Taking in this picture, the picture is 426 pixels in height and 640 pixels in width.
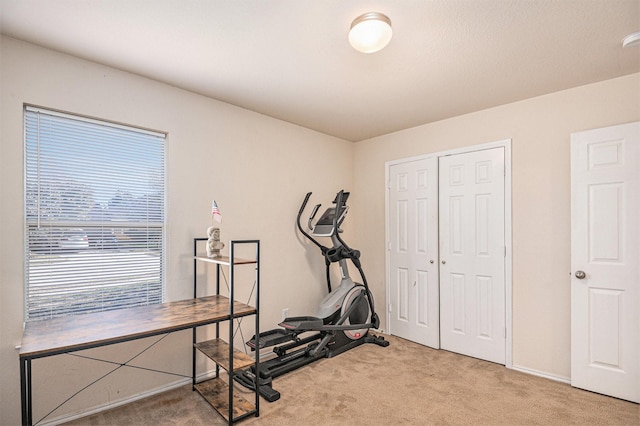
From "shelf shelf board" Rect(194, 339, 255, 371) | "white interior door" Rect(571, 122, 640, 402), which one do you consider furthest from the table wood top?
"white interior door" Rect(571, 122, 640, 402)

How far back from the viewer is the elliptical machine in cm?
305

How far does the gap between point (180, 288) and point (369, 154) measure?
9.24 ft

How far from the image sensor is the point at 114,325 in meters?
1.98

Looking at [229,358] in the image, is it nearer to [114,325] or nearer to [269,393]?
[269,393]

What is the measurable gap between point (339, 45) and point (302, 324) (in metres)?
2.41

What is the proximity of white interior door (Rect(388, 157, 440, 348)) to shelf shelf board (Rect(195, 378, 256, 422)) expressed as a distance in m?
2.16

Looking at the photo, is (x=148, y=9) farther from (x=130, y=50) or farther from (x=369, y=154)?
(x=369, y=154)

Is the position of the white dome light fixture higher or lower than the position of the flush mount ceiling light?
lower

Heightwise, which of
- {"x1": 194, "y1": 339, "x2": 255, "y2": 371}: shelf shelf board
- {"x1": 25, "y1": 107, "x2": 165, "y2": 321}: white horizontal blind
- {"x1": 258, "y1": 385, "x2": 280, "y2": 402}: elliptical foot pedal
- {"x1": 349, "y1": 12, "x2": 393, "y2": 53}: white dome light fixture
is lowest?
{"x1": 258, "y1": 385, "x2": 280, "y2": 402}: elliptical foot pedal

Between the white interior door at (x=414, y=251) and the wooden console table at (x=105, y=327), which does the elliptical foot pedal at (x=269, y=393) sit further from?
the white interior door at (x=414, y=251)

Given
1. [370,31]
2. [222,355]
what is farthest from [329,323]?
[370,31]

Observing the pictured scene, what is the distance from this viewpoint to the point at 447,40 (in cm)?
208

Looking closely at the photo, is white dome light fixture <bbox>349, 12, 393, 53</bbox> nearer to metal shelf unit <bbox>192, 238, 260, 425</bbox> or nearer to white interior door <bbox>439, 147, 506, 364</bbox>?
metal shelf unit <bbox>192, 238, 260, 425</bbox>

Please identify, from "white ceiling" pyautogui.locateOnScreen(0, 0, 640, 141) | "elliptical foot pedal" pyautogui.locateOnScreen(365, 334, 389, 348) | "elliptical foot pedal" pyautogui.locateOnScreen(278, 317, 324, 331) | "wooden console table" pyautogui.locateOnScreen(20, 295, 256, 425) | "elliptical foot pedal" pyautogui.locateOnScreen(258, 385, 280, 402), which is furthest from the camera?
"elliptical foot pedal" pyautogui.locateOnScreen(365, 334, 389, 348)
